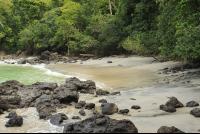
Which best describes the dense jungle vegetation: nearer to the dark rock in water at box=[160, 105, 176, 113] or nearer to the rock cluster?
the rock cluster

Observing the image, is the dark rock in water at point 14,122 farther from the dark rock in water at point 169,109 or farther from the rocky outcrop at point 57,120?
the dark rock in water at point 169,109

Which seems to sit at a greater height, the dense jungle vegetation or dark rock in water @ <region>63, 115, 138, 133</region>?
the dense jungle vegetation

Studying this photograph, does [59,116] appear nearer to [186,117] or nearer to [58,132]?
[58,132]

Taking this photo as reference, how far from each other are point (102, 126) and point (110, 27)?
2094 cm

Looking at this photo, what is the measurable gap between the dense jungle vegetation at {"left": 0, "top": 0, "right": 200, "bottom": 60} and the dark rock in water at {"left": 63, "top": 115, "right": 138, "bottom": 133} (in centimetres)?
628

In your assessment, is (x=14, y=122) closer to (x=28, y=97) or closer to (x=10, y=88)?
(x=28, y=97)

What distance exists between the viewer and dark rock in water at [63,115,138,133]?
3254 mm

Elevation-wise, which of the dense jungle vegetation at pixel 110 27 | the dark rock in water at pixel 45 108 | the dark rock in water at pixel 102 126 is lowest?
the dark rock in water at pixel 45 108

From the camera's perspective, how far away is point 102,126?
3.37 m

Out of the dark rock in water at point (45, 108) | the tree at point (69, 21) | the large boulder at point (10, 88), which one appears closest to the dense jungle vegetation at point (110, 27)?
the tree at point (69, 21)

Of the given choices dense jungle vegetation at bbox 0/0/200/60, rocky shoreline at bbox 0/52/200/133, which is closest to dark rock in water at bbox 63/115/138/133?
rocky shoreline at bbox 0/52/200/133

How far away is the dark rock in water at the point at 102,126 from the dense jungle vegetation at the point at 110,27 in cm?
628

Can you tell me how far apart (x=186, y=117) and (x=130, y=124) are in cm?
159

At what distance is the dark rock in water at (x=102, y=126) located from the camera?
3.25 metres
